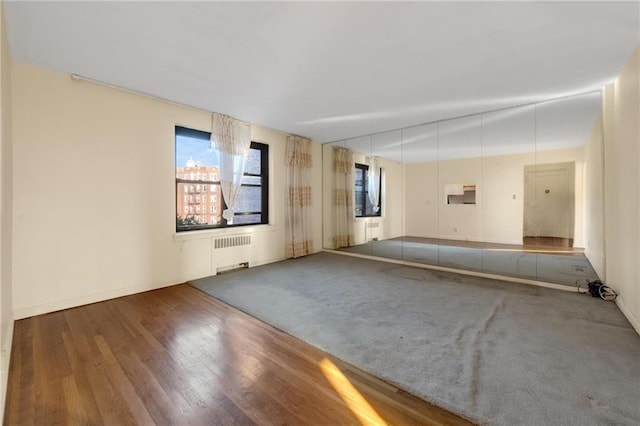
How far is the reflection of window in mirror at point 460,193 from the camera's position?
455 cm

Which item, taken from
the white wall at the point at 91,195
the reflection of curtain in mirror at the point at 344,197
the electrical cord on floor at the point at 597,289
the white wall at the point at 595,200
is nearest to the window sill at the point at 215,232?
the white wall at the point at 91,195

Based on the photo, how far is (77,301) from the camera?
286 centimetres

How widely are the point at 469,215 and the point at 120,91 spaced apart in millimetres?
5353

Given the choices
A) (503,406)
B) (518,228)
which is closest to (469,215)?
(518,228)

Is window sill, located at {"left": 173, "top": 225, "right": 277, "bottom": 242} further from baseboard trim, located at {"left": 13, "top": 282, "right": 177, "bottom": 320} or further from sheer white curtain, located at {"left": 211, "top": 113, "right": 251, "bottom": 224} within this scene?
baseboard trim, located at {"left": 13, "top": 282, "right": 177, "bottom": 320}

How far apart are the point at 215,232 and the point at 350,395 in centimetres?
320

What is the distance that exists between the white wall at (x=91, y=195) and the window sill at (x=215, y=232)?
0.8 inches

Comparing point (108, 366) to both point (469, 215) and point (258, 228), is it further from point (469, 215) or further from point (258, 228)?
point (469, 215)

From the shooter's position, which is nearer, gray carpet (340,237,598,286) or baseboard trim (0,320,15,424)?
baseboard trim (0,320,15,424)

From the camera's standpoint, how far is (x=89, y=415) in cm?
139

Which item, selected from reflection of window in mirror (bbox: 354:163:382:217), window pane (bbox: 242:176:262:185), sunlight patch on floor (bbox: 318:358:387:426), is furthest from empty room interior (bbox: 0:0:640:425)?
reflection of window in mirror (bbox: 354:163:382:217)

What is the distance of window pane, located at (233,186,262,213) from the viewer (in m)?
4.58

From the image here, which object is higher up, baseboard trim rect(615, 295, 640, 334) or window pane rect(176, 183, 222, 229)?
window pane rect(176, 183, 222, 229)

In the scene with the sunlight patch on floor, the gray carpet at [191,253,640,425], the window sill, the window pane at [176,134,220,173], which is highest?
the window pane at [176,134,220,173]
